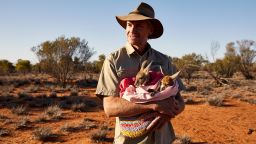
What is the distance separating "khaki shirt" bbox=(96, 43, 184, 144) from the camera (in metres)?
3.00

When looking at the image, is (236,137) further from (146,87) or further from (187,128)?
(146,87)

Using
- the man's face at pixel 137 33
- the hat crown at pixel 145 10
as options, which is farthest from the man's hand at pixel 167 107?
the hat crown at pixel 145 10

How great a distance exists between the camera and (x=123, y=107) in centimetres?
280

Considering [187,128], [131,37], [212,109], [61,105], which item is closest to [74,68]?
[61,105]

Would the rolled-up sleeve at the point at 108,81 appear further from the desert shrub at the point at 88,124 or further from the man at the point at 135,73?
the desert shrub at the point at 88,124

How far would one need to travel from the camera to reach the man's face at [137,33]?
3197 millimetres

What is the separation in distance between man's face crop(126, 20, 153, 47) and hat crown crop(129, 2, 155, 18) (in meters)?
0.11

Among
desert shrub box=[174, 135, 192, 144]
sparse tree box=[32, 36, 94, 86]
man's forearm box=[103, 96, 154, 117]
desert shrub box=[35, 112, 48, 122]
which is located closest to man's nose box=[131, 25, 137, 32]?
man's forearm box=[103, 96, 154, 117]

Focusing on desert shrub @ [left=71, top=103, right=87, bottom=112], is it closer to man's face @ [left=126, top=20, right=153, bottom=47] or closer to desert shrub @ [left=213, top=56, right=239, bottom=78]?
man's face @ [left=126, top=20, right=153, bottom=47]

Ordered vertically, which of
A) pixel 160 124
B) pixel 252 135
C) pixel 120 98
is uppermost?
pixel 120 98

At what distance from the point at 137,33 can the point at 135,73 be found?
1.31ft

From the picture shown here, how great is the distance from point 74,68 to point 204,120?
16.8m

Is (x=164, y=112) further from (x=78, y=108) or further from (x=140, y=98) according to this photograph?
(x=78, y=108)

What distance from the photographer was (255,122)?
12.8 metres
